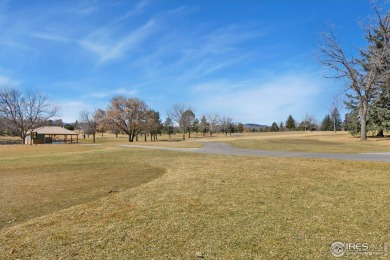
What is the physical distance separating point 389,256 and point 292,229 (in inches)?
54.7

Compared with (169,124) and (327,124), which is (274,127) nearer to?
(327,124)

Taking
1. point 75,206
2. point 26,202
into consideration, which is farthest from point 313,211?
point 26,202

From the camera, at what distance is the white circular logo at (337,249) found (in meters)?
3.75

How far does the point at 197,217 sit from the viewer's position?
17.7ft

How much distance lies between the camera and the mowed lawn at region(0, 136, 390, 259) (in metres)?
4.00

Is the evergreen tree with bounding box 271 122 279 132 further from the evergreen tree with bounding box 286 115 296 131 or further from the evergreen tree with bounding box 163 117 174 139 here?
the evergreen tree with bounding box 163 117 174 139

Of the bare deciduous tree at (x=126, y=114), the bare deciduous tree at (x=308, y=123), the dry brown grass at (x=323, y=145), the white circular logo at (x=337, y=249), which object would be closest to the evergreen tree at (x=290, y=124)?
the bare deciduous tree at (x=308, y=123)

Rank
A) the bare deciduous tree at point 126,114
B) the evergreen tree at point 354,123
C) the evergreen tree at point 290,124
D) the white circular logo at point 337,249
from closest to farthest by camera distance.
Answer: the white circular logo at point 337,249, the evergreen tree at point 354,123, the bare deciduous tree at point 126,114, the evergreen tree at point 290,124

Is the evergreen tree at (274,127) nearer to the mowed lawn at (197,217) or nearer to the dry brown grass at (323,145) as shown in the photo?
the dry brown grass at (323,145)

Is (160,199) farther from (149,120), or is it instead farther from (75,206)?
(149,120)

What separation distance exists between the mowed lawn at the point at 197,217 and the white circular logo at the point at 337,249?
0.08 m

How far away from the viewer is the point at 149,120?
58.2m

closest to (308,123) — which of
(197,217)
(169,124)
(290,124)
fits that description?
(290,124)

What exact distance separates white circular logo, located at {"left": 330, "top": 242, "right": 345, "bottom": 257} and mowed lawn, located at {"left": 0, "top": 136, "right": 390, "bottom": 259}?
3.3 inches
